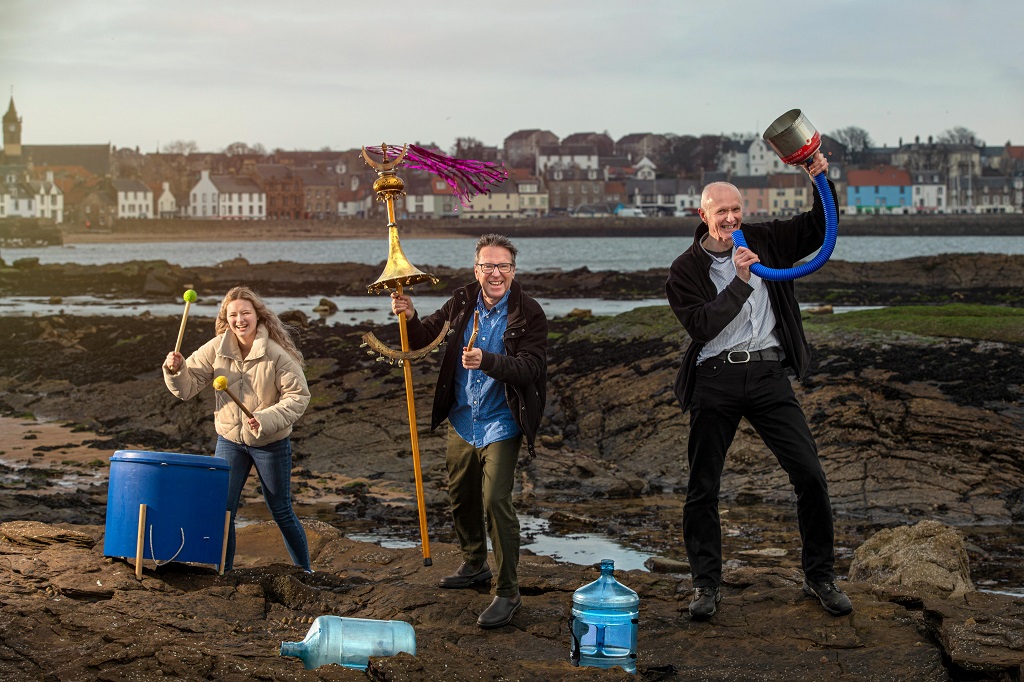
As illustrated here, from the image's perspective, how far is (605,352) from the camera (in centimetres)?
1838

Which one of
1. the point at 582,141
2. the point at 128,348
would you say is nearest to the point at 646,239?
the point at 582,141

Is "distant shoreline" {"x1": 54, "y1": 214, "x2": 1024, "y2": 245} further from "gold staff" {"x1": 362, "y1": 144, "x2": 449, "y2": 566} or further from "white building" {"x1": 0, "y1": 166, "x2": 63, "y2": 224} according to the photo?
"gold staff" {"x1": 362, "y1": 144, "x2": 449, "y2": 566}

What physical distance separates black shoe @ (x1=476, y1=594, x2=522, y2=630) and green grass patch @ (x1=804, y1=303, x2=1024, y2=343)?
11.4m

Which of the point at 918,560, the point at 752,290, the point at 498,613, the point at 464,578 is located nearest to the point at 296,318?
the point at 918,560

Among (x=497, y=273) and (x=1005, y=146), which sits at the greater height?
(x=1005, y=146)

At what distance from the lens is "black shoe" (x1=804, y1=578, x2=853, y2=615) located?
263 inches

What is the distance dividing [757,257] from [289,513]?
3277 millimetres

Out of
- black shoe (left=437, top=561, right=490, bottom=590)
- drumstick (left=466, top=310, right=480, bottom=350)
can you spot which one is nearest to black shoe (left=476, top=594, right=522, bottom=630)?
black shoe (left=437, top=561, right=490, bottom=590)

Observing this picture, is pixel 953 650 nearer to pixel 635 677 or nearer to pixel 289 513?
pixel 635 677

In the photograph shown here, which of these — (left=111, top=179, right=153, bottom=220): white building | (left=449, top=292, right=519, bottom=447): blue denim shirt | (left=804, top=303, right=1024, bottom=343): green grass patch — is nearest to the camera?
(left=449, top=292, right=519, bottom=447): blue denim shirt

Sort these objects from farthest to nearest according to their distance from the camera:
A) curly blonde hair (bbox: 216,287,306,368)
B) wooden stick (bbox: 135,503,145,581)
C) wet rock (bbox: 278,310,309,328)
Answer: wet rock (bbox: 278,310,309,328) < curly blonde hair (bbox: 216,287,306,368) < wooden stick (bbox: 135,503,145,581)

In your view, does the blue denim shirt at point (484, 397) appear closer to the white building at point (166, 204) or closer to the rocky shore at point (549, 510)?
the rocky shore at point (549, 510)

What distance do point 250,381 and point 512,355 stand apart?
1795mm

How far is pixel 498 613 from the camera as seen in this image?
22.0 ft
